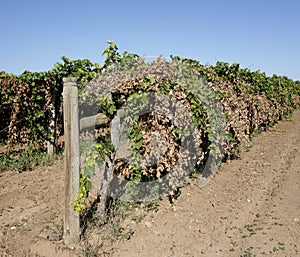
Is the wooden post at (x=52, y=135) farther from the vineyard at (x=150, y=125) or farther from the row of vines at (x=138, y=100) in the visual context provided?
the vineyard at (x=150, y=125)

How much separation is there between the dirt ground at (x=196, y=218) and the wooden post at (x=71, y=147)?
377 mm

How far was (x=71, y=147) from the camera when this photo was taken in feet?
11.2

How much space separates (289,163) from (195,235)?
3.34 metres

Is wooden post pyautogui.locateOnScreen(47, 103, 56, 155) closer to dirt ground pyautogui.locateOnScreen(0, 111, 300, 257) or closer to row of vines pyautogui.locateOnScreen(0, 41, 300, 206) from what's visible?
row of vines pyautogui.locateOnScreen(0, 41, 300, 206)

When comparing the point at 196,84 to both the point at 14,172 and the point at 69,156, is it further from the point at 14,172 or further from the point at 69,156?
the point at 14,172

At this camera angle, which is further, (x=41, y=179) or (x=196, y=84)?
(x=41, y=179)

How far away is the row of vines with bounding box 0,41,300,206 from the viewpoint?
4023mm

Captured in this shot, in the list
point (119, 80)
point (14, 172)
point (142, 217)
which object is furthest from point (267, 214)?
point (14, 172)

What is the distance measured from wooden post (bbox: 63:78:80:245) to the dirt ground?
1.24 ft

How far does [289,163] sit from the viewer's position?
632cm

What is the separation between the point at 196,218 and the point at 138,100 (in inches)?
64.0

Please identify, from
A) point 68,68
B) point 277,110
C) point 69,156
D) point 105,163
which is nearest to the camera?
point 69,156

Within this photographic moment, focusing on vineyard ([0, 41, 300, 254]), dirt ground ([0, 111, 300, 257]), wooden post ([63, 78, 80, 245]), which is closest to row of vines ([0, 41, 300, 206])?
vineyard ([0, 41, 300, 254])

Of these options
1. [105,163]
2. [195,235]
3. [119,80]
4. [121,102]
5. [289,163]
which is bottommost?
[195,235]
